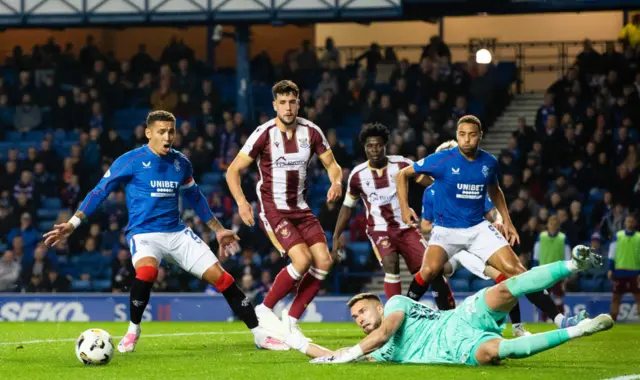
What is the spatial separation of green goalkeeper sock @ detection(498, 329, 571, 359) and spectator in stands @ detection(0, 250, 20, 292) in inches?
589

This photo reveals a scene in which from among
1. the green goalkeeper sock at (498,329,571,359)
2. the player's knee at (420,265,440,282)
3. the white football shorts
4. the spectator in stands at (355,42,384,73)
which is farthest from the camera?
the spectator in stands at (355,42,384,73)

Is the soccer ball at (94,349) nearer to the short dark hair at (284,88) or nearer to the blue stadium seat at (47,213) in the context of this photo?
the short dark hair at (284,88)

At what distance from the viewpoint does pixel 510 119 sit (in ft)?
88.9

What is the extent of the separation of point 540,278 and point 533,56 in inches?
768

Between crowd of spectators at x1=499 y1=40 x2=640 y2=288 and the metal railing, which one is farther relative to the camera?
the metal railing

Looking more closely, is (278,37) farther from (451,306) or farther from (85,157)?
(451,306)

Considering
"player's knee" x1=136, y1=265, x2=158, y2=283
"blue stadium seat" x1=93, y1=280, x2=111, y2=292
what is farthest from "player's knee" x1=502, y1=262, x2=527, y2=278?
"blue stadium seat" x1=93, y1=280, x2=111, y2=292

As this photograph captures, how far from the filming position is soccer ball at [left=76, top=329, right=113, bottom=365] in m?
9.98

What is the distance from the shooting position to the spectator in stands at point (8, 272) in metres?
22.3

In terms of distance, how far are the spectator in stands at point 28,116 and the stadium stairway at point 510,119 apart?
9.59 metres

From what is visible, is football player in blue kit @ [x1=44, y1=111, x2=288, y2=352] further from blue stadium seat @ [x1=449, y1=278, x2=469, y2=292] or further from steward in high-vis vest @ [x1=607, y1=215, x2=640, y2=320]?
blue stadium seat @ [x1=449, y1=278, x2=469, y2=292]

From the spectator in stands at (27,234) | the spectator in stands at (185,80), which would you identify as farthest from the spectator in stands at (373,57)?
the spectator in stands at (27,234)

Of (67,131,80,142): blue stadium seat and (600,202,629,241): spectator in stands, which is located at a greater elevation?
(67,131,80,142): blue stadium seat

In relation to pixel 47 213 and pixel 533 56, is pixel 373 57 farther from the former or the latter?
pixel 47 213
